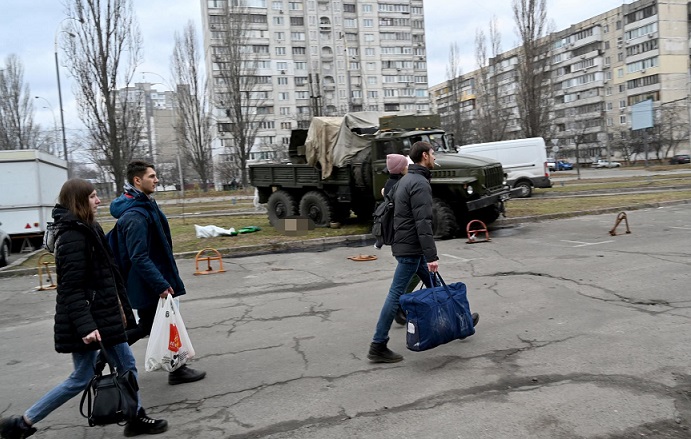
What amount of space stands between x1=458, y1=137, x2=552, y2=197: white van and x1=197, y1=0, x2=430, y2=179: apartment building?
50059 millimetres

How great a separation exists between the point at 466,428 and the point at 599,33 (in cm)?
9285

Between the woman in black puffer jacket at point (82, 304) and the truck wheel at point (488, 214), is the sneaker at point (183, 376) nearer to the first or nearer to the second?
the woman in black puffer jacket at point (82, 304)

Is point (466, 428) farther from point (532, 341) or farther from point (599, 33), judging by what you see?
point (599, 33)

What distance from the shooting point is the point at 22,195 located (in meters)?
15.3

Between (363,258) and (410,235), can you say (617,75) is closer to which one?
(363,258)

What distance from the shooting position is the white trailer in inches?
597

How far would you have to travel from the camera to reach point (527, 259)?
932 cm

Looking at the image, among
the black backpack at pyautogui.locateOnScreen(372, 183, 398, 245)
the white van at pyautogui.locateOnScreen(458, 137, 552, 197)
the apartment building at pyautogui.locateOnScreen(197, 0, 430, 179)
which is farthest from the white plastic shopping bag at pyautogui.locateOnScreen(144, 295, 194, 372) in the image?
the apartment building at pyautogui.locateOnScreen(197, 0, 430, 179)

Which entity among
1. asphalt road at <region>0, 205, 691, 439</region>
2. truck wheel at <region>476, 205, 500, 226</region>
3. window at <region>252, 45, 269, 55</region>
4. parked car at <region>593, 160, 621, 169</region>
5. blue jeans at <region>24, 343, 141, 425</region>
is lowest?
asphalt road at <region>0, 205, 691, 439</region>

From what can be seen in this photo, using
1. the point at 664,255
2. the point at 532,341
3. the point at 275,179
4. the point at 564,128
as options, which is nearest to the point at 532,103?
the point at 275,179

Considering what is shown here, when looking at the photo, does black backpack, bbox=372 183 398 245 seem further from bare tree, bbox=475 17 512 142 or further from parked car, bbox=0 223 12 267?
bare tree, bbox=475 17 512 142

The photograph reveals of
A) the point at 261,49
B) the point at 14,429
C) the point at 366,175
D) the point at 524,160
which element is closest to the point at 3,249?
the point at 366,175

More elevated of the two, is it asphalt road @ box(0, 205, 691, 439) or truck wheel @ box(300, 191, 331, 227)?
truck wheel @ box(300, 191, 331, 227)

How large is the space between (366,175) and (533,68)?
82.0 feet
